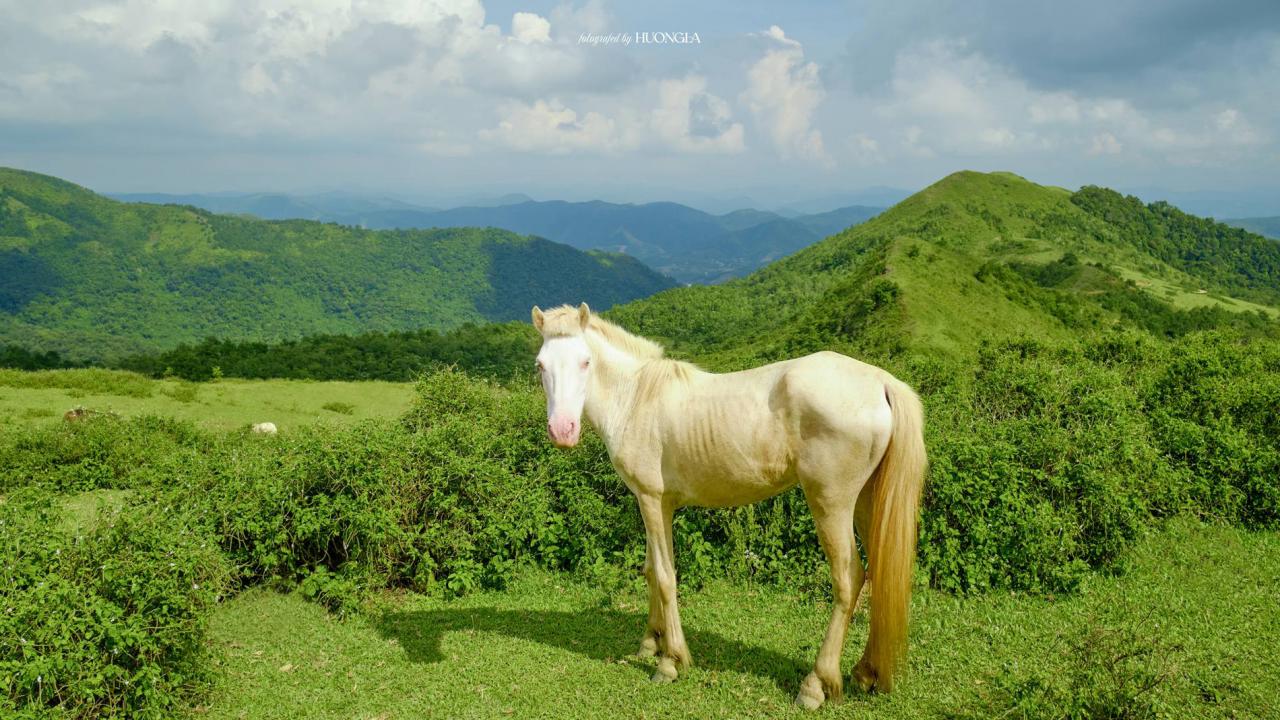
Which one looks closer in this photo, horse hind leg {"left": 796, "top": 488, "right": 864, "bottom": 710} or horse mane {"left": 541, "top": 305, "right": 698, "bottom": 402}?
horse hind leg {"left": 796, "top": 488, "right": 864, "bottom": 710}

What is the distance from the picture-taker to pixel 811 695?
5.34 meters

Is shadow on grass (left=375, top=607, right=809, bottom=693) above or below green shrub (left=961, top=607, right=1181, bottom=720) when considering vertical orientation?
below

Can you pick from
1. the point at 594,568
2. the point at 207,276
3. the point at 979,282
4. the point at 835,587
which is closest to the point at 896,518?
the point at 835,587

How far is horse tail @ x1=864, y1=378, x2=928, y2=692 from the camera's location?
4930 millimetres

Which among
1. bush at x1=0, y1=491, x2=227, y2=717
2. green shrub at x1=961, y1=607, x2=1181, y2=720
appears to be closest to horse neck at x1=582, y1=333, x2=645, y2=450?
green shrub at x1=961, y1=607, x2=1181, y2=720

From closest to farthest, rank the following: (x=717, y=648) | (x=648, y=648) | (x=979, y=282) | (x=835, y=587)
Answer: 1. (x=835, y=587)
2. (x=648, y=648)
3. (x=717, y=648)
4. (x=979, y=282)

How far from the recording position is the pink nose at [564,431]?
193 inches

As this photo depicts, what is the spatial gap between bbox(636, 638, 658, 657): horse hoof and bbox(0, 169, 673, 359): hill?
135 m

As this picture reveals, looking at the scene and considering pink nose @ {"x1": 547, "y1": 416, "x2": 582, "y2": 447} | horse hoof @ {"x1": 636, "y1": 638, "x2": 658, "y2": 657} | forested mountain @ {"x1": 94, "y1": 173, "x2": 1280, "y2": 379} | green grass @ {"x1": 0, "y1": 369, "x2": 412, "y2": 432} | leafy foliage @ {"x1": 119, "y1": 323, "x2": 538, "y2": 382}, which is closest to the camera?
pink nose @ {"x1": 547, "y1": 416, "x2": 582, "y2": 447}

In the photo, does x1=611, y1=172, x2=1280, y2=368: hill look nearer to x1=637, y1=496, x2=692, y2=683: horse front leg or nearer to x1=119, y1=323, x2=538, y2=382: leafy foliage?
x1=637, y1=496, x2=692, y2=683: horse front leg

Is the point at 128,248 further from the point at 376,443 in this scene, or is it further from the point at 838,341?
the point at 376,443

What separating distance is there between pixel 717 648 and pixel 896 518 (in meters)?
2.30

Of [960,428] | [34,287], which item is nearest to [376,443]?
[960,428]

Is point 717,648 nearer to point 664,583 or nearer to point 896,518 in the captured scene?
point 664,583
